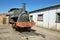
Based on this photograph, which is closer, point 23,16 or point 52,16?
point 23,16

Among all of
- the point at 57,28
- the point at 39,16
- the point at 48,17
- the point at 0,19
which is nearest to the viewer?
the point at 57,28

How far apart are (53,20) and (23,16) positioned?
4.88 meters

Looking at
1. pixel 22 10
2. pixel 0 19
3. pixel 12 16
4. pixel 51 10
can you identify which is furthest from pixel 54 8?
pixel 0 19

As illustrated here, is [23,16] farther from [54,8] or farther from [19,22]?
[54,8]

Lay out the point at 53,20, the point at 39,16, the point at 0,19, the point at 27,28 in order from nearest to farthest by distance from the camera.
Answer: the point at 27,28
the point at 53,20
the point at 39,16
the point at 0,19

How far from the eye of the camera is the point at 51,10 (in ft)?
58.6

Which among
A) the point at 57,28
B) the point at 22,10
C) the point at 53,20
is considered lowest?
the point at 57,28

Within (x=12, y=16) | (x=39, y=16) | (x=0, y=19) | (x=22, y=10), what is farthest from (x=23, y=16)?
(x=0, y=19)

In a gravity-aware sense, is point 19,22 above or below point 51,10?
below

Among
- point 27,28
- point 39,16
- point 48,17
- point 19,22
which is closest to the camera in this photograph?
point 19,22

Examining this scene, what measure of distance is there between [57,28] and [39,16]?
7225 millimetres

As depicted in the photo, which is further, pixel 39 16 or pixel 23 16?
pixel 39 16

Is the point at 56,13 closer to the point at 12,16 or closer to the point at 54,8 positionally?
the point at 54,8

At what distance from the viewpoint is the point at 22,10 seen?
15.0 meters
